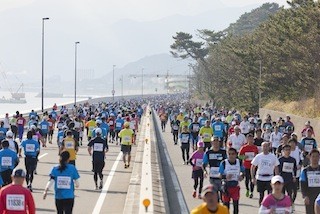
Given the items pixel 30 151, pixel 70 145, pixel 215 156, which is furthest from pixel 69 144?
pixel 215 156

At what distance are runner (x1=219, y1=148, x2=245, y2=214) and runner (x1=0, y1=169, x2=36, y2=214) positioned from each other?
193 inches

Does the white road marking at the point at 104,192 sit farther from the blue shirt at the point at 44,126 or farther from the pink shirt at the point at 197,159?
the blue shirt at the point at 44,126

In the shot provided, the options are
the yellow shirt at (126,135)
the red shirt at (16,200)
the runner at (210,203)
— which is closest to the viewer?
the runner at (210,203)

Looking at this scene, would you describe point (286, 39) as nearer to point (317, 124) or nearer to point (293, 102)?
point (293, 102)

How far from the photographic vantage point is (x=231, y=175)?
47.8 ft

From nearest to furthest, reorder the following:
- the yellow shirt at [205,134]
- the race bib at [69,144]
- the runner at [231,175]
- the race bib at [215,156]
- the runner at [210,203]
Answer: the runner at [210,203]
the runner at [231,175]
the race bib at [215,156]
the race bib at [69,144]
the yellow shirt at [205,134]

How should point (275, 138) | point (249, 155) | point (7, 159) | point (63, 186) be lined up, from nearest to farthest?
point (63, 186), point (7, 159), point (249, 155), point (275, 138)

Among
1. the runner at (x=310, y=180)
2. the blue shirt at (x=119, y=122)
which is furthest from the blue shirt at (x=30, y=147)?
the blue shirt at (x=119, y=122)

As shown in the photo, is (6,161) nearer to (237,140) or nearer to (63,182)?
(63,182)

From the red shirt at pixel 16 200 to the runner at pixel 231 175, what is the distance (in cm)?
490

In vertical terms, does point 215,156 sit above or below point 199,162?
above

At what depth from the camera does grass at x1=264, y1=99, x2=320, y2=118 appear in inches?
1940

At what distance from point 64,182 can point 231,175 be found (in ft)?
10.5

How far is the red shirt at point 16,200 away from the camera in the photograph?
10461 millimetres
